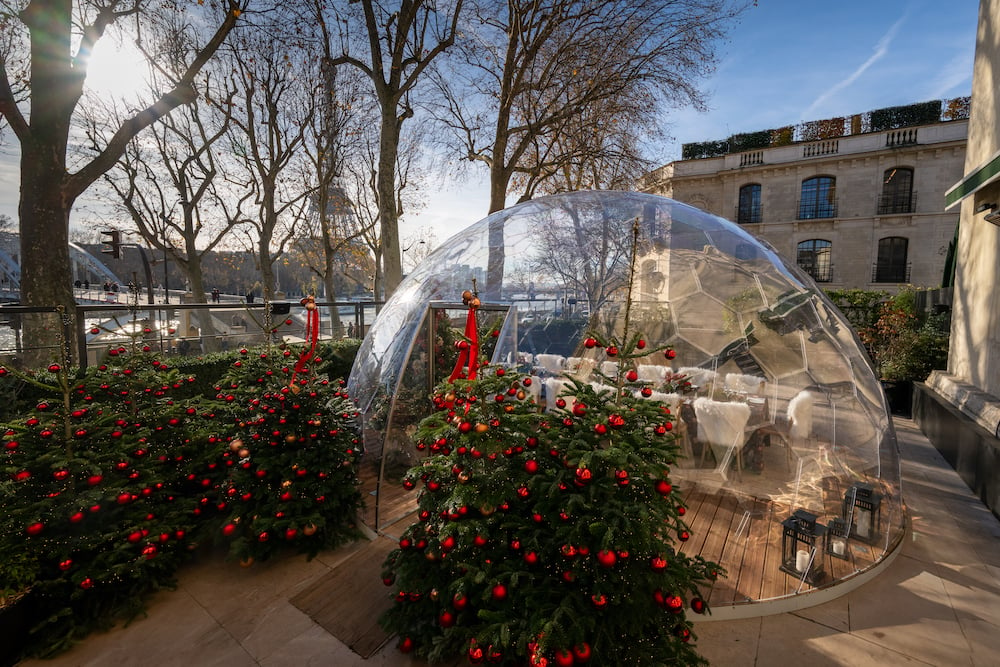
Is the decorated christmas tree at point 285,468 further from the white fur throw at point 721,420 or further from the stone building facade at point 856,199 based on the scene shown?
the stone building facade at point 856,199

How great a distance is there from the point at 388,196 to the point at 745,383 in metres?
8.06

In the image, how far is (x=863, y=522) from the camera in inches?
155

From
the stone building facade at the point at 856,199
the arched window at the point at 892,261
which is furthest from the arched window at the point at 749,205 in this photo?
the arched window at the point at 892,261

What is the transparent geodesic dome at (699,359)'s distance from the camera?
4009mm

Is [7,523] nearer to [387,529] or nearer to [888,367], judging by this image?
[387,529]

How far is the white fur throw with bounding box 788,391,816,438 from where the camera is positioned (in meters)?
4.12

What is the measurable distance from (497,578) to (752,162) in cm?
2726

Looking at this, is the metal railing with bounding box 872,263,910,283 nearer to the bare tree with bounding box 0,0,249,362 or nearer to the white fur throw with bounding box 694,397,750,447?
the white fur throw with bounding box 694,397,750,447

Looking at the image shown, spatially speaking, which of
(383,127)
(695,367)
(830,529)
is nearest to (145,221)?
Answer: (383,127)

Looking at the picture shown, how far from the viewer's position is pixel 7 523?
274cm

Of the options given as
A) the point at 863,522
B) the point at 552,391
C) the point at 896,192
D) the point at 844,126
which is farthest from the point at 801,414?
the point at 844,126

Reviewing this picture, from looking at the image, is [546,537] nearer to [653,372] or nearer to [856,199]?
[653,372]

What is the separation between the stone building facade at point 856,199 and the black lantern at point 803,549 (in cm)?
1790

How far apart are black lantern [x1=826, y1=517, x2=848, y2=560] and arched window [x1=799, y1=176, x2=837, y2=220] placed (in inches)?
942
